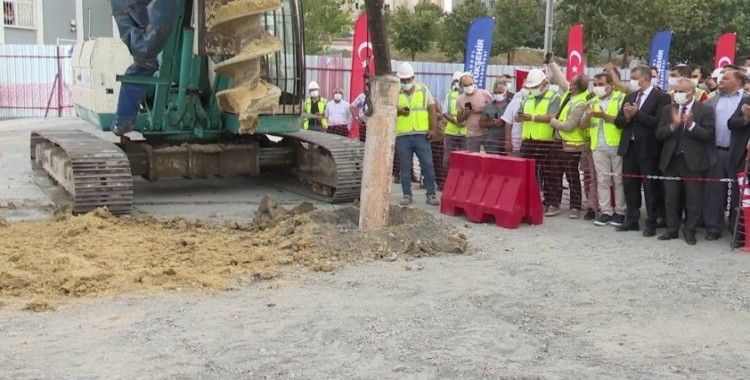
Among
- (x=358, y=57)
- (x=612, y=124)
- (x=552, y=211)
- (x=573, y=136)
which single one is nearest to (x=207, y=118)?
(x=552, y=211)

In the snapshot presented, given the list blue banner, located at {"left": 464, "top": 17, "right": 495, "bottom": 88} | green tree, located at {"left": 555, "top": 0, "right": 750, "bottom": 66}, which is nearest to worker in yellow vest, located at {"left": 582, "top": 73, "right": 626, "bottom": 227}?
blue banner, located at {"left": 464, "top": 17, "right": 495, "bottom": 88}

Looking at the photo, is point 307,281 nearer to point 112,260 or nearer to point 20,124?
point 112,260

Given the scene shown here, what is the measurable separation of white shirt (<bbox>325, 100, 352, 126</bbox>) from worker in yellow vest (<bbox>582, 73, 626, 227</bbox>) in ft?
21.0

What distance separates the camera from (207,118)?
11781mm

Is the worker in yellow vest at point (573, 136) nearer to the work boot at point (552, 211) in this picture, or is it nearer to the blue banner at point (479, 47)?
the work boot at point (552, 211)

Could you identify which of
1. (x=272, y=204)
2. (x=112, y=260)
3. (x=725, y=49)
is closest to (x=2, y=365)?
(x=112, y=260)

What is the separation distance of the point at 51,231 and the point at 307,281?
3099 mm

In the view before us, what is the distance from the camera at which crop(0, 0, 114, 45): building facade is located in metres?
31.9

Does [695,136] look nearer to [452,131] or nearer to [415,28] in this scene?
[452,131]

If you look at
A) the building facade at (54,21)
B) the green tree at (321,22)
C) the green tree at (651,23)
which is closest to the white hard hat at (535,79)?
the green tree at (651,23)

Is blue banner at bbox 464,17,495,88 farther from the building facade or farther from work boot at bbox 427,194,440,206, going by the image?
the building facade

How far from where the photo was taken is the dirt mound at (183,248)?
6984mm

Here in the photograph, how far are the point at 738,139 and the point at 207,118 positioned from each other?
21.6ft

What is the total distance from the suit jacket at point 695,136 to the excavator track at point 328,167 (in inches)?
157
